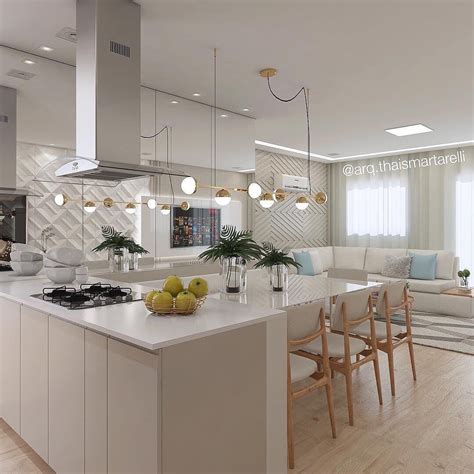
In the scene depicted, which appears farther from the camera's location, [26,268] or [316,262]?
[316,262]

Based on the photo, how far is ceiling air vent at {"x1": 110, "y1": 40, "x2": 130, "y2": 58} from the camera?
2.64 m

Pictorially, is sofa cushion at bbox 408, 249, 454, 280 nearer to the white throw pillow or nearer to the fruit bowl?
the white throw pillow

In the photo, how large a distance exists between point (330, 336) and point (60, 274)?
199 centimetres

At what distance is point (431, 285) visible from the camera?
6258 mm

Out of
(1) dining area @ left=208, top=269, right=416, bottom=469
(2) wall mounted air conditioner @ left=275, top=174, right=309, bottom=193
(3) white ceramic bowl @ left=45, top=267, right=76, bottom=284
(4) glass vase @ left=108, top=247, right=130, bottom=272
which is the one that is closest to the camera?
(1) dining area @ left=208, top=269, right=416, bottom=469

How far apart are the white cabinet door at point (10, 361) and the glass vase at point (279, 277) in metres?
A: 1.73

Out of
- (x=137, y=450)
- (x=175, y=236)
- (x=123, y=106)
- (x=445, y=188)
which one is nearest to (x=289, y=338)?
(x=137, y=450)

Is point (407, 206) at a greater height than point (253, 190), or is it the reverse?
point (407, 206)

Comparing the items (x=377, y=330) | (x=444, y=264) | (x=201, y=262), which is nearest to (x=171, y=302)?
(x=377, y=330)

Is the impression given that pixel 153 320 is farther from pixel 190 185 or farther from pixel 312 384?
pixel 190 185

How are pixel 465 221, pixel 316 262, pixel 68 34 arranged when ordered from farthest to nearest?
pixel 316 262, pixel 465 221, pixel 68 34

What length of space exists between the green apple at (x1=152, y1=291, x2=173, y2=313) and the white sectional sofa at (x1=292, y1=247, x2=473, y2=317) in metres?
5.36

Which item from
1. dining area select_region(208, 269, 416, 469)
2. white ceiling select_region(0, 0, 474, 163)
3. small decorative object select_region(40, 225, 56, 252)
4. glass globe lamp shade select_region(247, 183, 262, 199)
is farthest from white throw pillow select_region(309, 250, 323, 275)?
small decorative object select_region(40, 225, 56, 252)

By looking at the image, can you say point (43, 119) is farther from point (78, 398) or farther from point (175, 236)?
point (78, 398)
